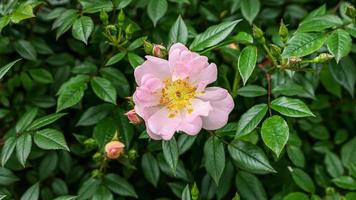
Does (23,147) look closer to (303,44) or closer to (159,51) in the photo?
(159,51)

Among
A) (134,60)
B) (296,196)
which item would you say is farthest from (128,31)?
(296,196)

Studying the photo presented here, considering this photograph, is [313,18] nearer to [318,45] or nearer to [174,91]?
[318,45]

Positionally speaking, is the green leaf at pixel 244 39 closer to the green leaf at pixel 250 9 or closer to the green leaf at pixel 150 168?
the green leaf at pixel 250 9

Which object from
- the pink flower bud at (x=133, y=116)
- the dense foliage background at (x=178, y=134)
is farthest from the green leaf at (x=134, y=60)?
the pink flower bud at (x=133, y=116)

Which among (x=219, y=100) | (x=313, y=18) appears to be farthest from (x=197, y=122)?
(x=313, y=18)

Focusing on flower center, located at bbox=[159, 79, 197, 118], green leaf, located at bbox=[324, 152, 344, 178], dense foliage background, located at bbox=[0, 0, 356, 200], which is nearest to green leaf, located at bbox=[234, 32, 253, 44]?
dense foliage background, located at bbox=[0, 0, 356, 200]
